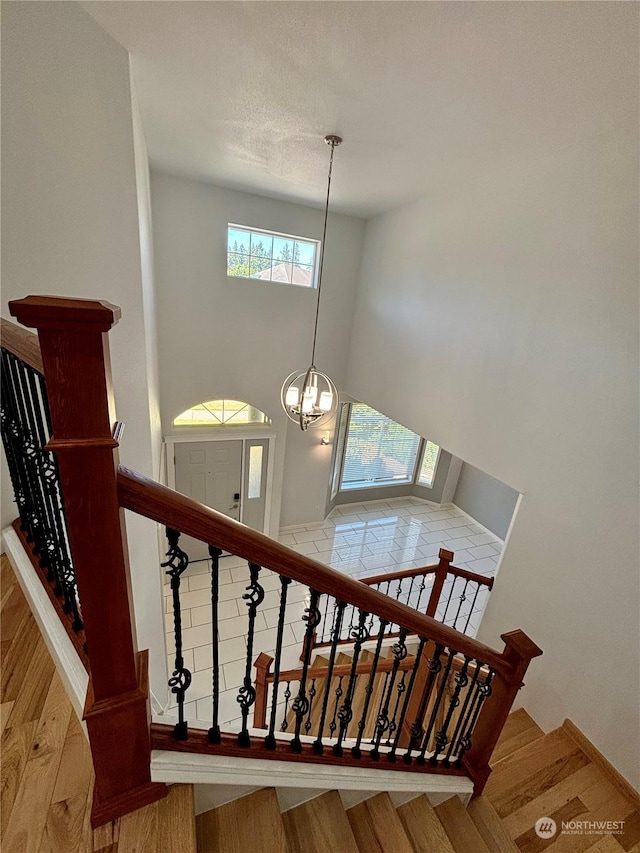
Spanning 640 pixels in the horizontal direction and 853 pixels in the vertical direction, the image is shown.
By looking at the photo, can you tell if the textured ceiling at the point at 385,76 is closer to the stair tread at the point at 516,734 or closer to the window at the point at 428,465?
the stair tread at the point at 516,734

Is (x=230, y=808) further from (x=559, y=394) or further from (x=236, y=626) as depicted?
(x=236, y=626)

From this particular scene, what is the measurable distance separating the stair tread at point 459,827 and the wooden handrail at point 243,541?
108cm

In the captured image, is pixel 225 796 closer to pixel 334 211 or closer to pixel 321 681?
pixel 321 681

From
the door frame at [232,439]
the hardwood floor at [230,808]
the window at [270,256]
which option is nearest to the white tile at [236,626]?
the door frame at [232,439]

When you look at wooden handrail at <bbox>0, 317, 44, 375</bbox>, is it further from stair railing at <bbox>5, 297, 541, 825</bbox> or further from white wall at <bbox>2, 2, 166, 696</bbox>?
white wall at <bbox>2, 2, 166, 696</bbox>

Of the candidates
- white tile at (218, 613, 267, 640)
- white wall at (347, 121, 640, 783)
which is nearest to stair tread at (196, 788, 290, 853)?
white wall at (347, 121, 640, 783)

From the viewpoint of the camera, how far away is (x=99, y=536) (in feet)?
2.48

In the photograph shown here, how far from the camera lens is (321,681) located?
10.7ft

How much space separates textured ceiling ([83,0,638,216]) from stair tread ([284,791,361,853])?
122 inches

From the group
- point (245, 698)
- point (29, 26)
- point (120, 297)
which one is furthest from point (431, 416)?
point (29, 26)

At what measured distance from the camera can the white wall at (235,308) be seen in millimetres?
4062

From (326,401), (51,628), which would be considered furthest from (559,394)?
(51,628)

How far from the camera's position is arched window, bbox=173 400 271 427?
15.7 feet

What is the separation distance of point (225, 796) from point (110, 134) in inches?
116
